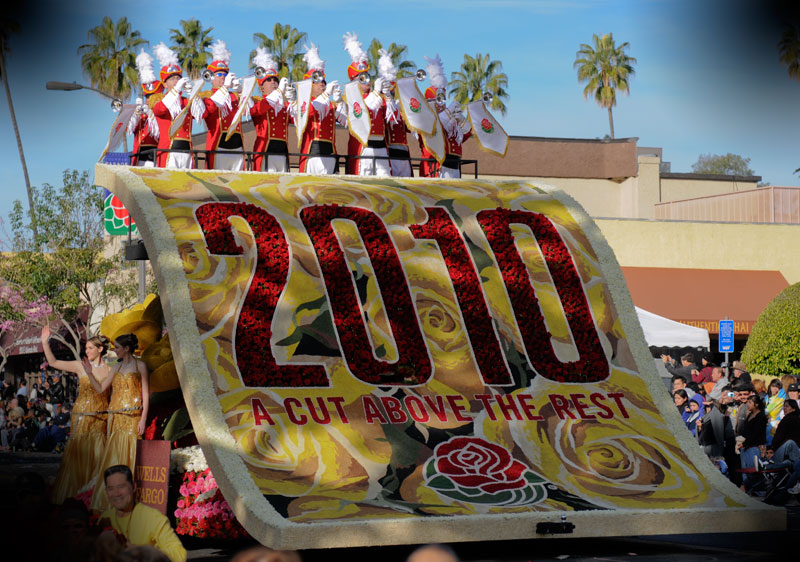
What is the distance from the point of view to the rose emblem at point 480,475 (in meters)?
9.85

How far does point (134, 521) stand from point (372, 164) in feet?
30.6

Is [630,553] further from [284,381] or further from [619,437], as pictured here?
[284,381]

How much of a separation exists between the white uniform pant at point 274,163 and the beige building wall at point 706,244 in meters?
20.2

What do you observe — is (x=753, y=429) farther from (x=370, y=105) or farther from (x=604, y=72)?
(x=604, y=72)

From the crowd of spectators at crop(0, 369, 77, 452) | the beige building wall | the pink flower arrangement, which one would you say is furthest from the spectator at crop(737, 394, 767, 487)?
the beige building wall

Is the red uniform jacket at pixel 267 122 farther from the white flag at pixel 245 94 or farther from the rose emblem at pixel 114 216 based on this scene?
the rose emblem at pixel 114 216

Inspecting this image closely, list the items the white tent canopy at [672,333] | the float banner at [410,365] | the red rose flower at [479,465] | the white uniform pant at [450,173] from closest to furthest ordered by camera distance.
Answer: the float banner at [410,365] < the red rose flower at [479,465] < the white uniform pant at [450,173] < the white tent canopy at [672,333]

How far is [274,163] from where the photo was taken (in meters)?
15.4

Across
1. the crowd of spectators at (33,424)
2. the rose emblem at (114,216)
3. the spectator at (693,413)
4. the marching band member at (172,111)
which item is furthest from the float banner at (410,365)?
the crowd of spectators at (33,424)

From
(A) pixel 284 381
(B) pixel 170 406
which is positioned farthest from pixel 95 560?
(B) pixel 170 406

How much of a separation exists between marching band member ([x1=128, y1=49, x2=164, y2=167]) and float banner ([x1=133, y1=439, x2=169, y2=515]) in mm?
6155

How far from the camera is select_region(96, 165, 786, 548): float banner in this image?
31.5 feet

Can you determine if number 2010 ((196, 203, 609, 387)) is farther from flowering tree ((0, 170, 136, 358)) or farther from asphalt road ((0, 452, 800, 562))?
flowering tree ((0, 170, 136, 358))

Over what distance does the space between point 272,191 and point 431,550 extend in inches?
393
